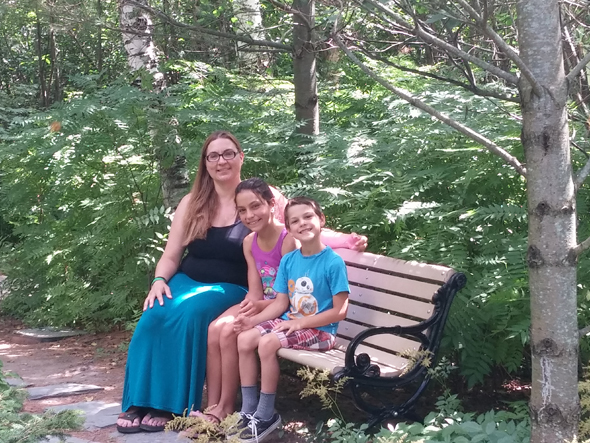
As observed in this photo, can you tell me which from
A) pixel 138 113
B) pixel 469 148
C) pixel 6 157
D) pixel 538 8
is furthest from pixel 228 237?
pixel 6 157

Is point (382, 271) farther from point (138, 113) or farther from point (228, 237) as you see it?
point (138, 113)

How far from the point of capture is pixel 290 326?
3.87 metres

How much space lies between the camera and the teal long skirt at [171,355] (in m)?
4.06

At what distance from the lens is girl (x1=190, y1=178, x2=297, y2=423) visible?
13.0 ft

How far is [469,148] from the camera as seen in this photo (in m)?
4.23

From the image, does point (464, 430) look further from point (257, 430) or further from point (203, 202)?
point (203, 202)

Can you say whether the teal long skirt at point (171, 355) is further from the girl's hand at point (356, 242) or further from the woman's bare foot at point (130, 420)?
the girl's hand at point (356, 242)

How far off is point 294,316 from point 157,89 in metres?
3.39

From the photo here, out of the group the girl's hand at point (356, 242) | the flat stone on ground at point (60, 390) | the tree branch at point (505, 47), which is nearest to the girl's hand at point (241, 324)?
the girl's hand at point (356, 242)

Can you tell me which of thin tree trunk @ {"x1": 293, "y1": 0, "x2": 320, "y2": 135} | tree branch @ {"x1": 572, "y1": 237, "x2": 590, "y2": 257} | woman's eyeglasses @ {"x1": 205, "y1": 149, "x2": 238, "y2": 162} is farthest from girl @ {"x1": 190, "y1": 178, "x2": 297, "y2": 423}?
tree branch @ {"x1": 572, "y1": 237, "x2": 590, "y2": 257}

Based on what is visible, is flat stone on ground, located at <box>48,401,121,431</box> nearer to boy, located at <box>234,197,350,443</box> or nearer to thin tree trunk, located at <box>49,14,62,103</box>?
boy, located at <box>234,197,350,443</box>

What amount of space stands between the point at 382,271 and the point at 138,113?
2.90m

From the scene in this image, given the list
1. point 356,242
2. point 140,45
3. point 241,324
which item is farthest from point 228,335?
point 140,45

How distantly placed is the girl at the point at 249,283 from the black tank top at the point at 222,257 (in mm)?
155
